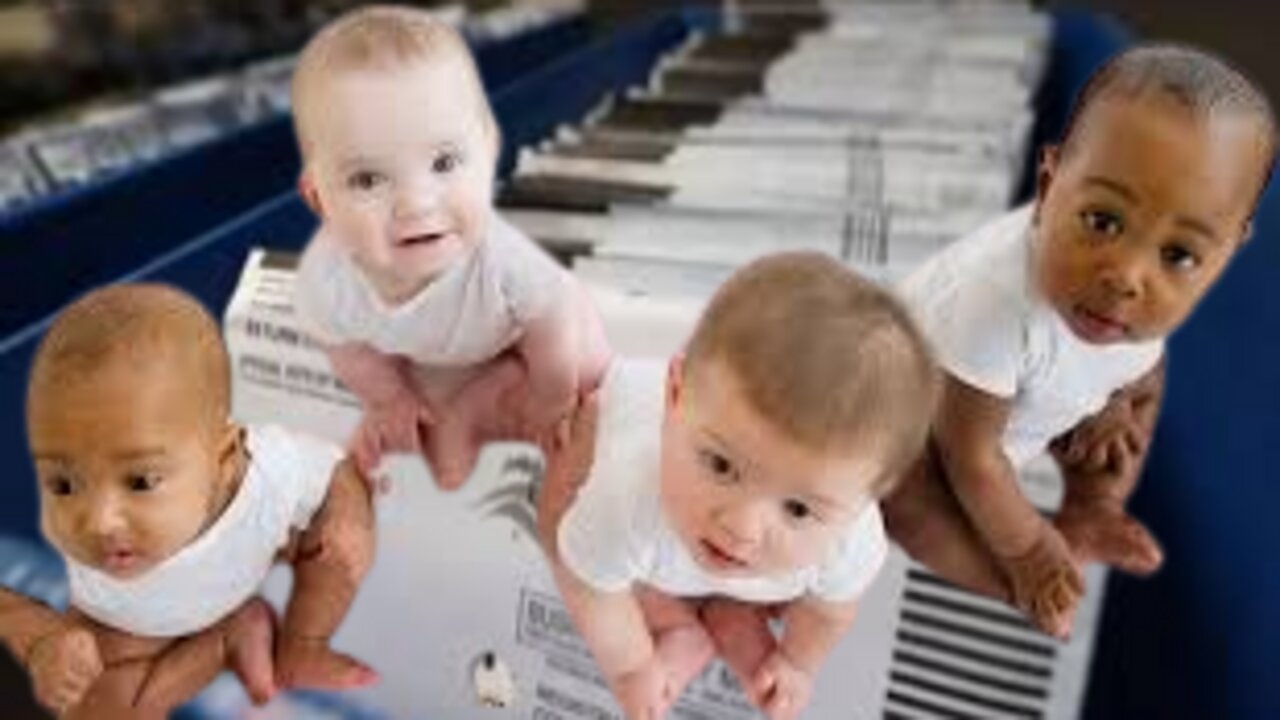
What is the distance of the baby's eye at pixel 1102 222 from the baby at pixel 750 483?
53mm

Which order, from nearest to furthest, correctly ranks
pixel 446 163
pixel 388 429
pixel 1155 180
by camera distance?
pixel 1155 180 → pixel 446 163 → pixel 388 429

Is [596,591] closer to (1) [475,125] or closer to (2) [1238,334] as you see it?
(1) [475,125]

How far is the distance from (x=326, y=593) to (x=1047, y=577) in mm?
268

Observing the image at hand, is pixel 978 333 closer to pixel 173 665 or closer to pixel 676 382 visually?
pixel 676 382

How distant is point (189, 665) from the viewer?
39 centimetres

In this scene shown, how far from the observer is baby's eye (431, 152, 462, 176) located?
14.9 inches

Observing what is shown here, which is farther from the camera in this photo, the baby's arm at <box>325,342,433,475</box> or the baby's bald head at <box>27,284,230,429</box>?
the baby's arm at <box>325,342,433,475</box>

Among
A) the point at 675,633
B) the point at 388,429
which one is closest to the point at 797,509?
the point at 675,633

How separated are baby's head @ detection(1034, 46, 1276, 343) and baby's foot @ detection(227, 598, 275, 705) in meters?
0.30

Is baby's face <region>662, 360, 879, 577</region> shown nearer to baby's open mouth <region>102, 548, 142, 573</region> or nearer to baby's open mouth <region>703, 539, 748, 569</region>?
baby's open mouth <region>703, 539, 748, 569</region>

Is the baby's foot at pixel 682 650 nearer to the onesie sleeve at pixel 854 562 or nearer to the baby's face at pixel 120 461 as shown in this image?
the onesie sleeve at pixel 854 562

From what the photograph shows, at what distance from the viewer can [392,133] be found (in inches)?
14.3

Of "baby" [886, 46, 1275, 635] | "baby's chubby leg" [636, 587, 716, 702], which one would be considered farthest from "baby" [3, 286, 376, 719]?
"baby" [886, 46, 1275, 635]

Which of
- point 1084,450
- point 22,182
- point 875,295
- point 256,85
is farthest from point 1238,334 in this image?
point 256,85
